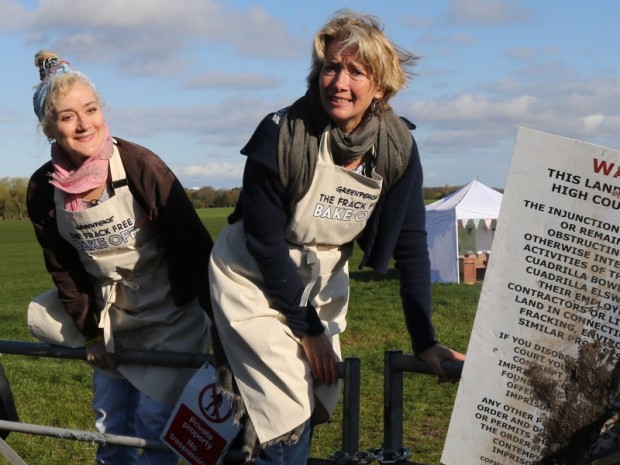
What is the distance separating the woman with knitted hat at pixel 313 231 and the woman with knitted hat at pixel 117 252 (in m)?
0.45

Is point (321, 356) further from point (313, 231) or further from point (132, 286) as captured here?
point (132, 286)

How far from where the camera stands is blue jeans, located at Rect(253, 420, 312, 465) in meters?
2.84

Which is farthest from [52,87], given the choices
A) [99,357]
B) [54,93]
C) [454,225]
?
[454,225]

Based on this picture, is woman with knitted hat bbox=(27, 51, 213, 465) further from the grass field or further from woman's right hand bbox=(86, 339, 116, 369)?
the grass field

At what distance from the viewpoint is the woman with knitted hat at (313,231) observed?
2.69m

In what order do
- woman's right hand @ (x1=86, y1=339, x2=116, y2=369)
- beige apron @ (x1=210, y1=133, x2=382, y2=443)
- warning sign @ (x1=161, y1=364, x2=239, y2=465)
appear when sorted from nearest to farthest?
beige apron @ (x1=210, y1=133, x2=382, y2=443) → warning sign @ (x1=161, y1=364, x2=239, y2=465) → woman's right hand @ (x1=86, y1=339, x2=116, y2=369)

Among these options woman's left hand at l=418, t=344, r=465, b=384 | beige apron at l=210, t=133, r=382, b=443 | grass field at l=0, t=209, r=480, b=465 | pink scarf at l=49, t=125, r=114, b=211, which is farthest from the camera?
grass field at l=0, t=209, r=480, b=465

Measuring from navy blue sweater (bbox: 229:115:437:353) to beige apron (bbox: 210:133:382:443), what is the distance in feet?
0.17

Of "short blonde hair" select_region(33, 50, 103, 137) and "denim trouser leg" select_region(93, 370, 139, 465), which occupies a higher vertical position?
"short blonde hair" select_region(33, 50, 103, 137)

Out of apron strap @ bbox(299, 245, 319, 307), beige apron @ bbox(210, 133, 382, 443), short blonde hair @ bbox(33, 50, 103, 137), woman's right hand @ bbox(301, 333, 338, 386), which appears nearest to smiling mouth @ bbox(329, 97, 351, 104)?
beige apron @ bbox(210, 133, 382, 443)

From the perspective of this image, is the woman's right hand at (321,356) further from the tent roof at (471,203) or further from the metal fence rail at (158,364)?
the tent roof at (471,203)

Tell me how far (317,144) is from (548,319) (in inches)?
34.4

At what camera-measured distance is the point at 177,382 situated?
3.40 m

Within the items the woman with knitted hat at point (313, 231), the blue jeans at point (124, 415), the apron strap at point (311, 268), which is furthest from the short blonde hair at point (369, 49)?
the blue jeans at point (124, 415)
